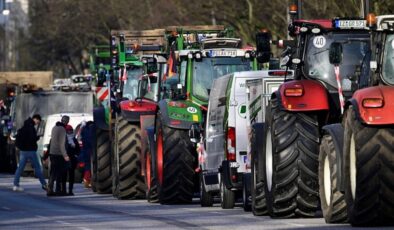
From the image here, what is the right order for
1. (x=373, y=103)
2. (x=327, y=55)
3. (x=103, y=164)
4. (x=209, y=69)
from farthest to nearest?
(x=103, y=164) → (x=209, y=69) → (x=327, y=55) → (x=373, y=103)

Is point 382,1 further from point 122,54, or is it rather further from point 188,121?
→ point 188,121

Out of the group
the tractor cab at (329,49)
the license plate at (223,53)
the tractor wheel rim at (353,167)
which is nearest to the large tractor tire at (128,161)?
the license plate at (223,53)

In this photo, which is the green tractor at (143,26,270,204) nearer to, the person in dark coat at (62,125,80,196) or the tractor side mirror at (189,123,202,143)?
the tractor side mirror at (189,123,202,143)

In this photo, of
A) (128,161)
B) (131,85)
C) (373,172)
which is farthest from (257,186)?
(131,85)

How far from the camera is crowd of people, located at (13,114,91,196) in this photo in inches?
1318

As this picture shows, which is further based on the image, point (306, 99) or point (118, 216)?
point (118, 216)

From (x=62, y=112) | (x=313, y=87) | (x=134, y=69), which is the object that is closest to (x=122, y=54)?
(x=134, y=69)

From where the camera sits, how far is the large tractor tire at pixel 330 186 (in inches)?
784

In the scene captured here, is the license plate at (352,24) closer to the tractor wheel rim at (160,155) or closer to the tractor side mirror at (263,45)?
the tractor side mirror at (263,45)

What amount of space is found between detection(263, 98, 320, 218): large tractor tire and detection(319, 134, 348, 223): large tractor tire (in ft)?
1.55

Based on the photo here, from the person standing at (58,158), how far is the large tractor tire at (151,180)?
14.6 feet

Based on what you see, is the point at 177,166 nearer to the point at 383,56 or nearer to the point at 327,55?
the point at 327,55

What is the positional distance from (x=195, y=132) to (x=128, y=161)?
411 cm

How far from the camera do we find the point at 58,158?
33.7 metres
